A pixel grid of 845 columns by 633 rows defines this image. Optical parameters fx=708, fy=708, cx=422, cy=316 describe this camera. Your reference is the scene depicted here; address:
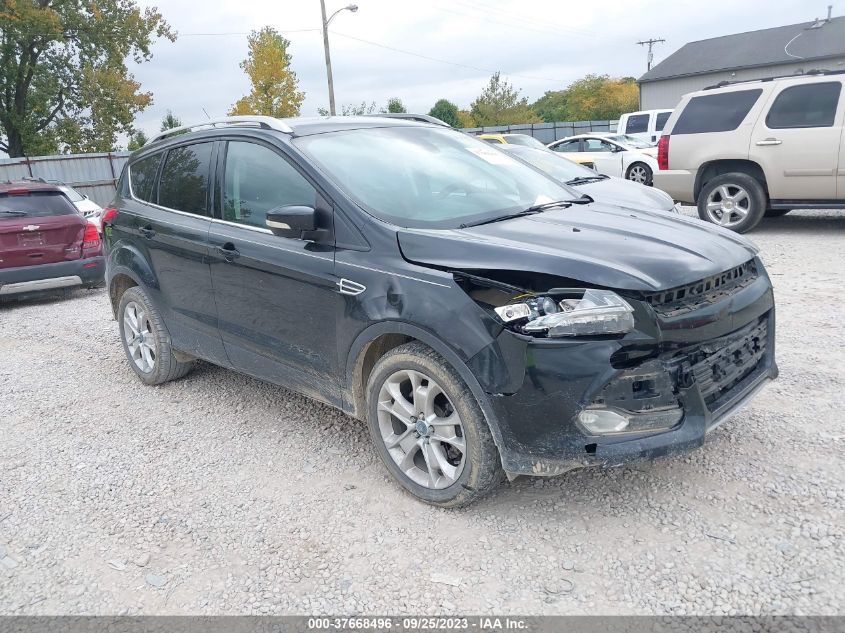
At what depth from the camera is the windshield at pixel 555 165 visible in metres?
8.46

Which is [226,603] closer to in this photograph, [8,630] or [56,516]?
[8,630]

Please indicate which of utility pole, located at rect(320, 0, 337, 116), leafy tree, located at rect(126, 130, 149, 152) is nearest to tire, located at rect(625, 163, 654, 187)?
utility pole, located at rect(320, 0, 337, 116)

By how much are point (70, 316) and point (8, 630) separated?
6018mm

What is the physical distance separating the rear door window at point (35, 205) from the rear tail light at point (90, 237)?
10.7 inches

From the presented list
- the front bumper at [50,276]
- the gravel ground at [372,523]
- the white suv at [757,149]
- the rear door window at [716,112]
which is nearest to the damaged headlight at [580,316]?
the gravel ground at [372,523]

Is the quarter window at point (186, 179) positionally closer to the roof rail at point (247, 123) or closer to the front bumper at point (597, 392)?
the roof rail at point (247, 123)

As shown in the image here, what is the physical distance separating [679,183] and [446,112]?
4269 cm

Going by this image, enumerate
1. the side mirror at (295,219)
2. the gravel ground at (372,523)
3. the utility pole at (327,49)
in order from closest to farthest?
the gravel ground at (372,523) → the side mirror at (295,219) → the utility pole at (327,49)

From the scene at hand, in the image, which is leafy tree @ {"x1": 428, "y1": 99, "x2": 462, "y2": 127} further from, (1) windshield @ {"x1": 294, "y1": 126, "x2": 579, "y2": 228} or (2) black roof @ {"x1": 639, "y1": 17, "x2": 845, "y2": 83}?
(1) windshield @ {"x1": 294, "y1": 126, "x2": 579, "y2": 228}

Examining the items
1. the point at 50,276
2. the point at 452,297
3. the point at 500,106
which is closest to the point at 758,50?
the point at 500,106

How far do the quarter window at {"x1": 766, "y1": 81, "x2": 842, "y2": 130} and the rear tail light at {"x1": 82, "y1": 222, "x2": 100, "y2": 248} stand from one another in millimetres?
8997

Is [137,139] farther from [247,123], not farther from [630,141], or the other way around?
[247,123]

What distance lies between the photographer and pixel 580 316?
283cm

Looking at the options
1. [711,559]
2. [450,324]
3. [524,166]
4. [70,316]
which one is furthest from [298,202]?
[70,316]
